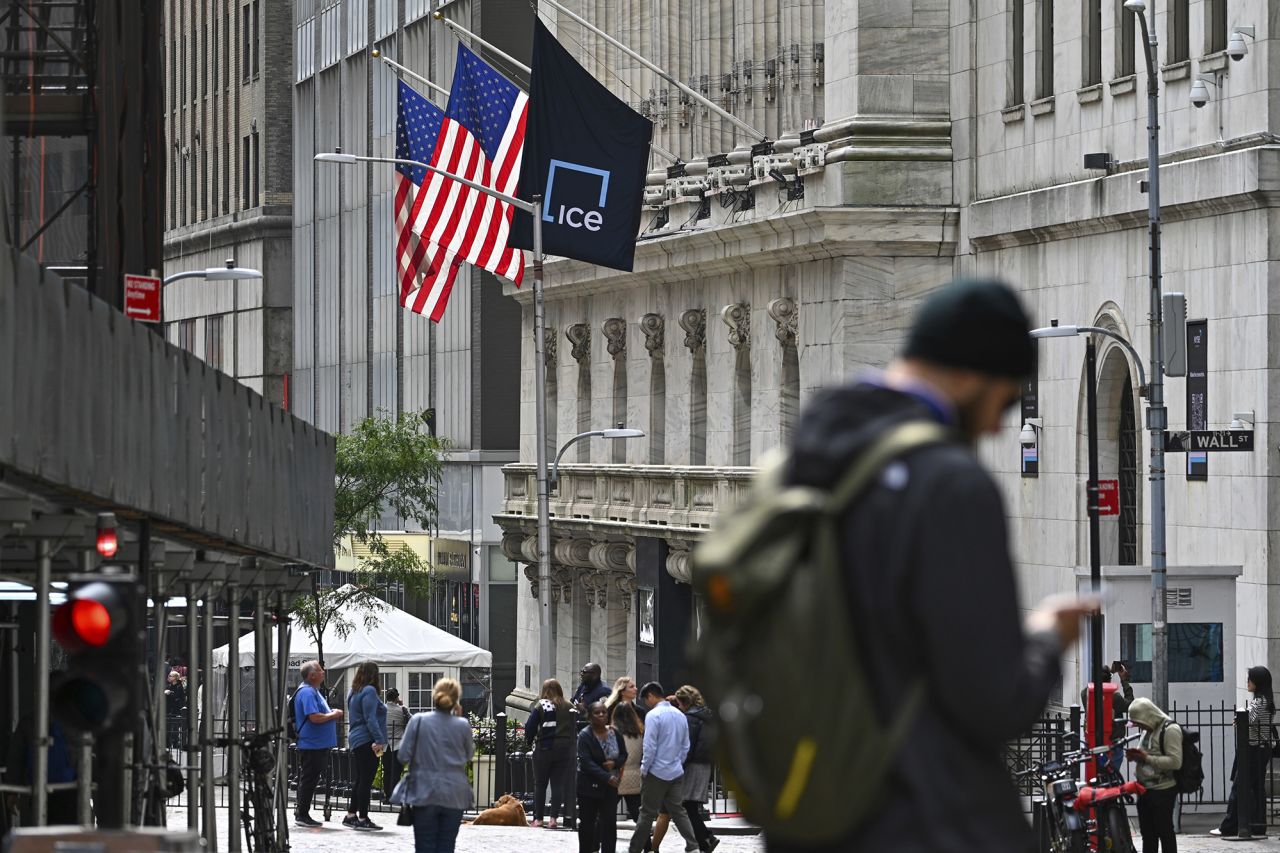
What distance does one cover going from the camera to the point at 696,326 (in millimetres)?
54094

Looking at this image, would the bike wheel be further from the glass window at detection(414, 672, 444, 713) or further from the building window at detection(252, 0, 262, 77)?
the building window at detection(252, 0, 262, 77)

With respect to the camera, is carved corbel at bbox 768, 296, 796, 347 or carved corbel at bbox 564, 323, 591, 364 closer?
carved corbel at bbox 768, 296, 796, 347

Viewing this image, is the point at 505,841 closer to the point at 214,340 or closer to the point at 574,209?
the point at 574,209

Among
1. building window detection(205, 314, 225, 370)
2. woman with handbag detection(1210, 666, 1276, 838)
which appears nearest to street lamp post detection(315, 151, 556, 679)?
woman with handbag detection(1210, 666, 1276, 838)

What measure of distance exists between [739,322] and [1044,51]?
1071 cm

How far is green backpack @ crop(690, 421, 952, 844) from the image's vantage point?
A: 15.2ft

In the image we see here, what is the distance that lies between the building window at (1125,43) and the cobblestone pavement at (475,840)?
13.7 metres

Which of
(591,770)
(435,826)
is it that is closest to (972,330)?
(435,826)

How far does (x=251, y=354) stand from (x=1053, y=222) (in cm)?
5670

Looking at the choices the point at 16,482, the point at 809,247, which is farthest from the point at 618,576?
the point at 16,482

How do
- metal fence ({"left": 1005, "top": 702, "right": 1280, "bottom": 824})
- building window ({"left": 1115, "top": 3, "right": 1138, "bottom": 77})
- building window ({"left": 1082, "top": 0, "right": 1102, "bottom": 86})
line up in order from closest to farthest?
metal fence ({"left": 1005, "top": 702, "right": 1280, "bottom": 824}), building window ({"left": 1115, "top": 3, "right": 1138, "bottom": 77}), building window ({"left": 1082, "top": 0, "right": 1102, "bottom": 86})

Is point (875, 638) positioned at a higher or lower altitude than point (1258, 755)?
higher

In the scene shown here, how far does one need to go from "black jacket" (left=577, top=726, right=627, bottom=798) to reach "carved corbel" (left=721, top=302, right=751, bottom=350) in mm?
26959

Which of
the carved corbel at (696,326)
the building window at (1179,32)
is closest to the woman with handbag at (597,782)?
the building window at (1179,32)
